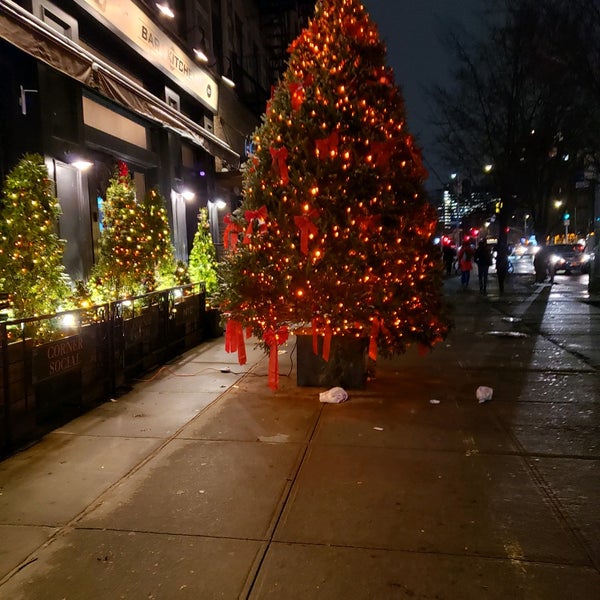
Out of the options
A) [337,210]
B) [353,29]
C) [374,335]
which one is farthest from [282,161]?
[374,335]

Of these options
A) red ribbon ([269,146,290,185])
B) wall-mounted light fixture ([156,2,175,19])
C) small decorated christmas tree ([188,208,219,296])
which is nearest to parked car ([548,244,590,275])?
small decorated christmas tree ([188,208,219,296])

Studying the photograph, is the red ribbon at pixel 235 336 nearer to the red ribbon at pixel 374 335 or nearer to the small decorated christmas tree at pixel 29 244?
the red ribbon at pixel 374 335

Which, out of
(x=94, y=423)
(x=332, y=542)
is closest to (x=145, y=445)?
(x=94, y=423)

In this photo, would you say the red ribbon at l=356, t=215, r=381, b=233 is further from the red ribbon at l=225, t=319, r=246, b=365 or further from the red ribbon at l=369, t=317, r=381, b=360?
the red ribbon at l=225, t=319, r=246, b=365

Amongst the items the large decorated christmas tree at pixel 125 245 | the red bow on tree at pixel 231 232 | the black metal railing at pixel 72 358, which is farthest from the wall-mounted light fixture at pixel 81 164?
the red bow on tree at pixel 231 232

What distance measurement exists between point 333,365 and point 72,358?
2830 mm

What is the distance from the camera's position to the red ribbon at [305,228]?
5.76 m

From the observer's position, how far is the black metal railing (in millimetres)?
4746

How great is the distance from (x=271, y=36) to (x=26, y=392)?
769 inches

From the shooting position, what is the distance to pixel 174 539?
10.7ft

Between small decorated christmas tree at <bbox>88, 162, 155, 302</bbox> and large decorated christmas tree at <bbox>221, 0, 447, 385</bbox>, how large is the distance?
2.55 m

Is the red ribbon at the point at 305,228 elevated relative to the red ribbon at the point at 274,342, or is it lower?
elevated

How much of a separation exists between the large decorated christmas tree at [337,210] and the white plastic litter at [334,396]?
0.53 metres

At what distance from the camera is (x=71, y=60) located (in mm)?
7016
